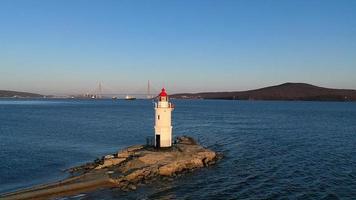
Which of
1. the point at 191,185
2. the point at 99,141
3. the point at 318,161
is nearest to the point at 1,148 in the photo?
the point at 99,141

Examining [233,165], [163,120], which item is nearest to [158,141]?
[163,120]

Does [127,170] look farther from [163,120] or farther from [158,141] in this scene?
[163,120]

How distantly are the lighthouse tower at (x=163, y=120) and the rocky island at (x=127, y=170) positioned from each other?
2.26 ft

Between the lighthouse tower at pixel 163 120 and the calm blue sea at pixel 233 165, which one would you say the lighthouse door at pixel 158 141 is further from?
the calm blue sea at pixel 233 165

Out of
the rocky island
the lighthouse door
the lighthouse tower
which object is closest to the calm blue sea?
the rocky island

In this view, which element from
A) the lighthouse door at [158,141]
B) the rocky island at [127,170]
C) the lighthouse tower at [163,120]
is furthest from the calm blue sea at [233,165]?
the lighthouse door at [158,141]

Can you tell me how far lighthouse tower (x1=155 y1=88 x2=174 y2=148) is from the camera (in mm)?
30078

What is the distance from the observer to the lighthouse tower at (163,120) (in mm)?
30078

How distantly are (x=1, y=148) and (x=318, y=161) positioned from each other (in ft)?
101

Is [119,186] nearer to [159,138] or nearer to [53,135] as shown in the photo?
[159,138]

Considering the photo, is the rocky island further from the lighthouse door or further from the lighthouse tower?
the lighthouse tower

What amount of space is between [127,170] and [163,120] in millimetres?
5877

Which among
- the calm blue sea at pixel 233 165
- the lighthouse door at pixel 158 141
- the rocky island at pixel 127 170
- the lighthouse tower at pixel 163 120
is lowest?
the calm blue sea at pixel 233 165

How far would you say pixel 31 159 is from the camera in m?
34.5
